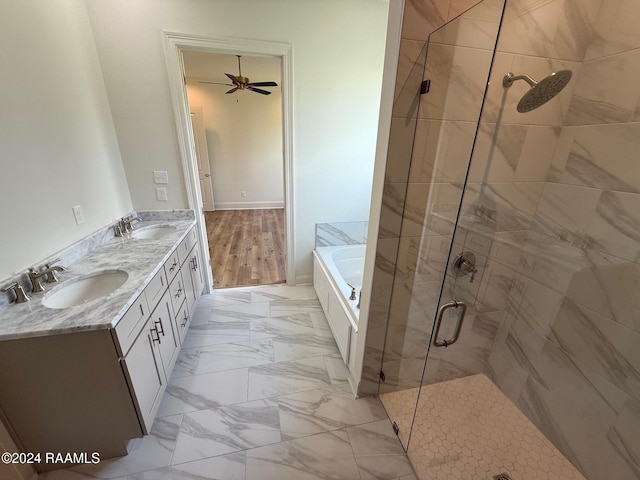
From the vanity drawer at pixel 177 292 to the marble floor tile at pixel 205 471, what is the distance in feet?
2.86

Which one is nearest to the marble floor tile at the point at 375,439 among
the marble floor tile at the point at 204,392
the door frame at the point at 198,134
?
the marble floor tile at the point at 204,392

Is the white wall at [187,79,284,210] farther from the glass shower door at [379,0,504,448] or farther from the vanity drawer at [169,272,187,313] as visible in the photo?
the glass shower door at [379,0,504,448]

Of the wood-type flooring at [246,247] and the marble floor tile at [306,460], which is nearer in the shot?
the marble floor tile at [306,460]

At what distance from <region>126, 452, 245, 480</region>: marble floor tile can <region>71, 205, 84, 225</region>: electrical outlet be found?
1.53 m

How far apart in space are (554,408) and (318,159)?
2.47 metres

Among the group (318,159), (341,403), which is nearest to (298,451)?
(341,403)

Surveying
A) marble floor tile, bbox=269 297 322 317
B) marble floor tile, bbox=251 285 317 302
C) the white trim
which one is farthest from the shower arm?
marble floor tile, bbox=251 285 317 302

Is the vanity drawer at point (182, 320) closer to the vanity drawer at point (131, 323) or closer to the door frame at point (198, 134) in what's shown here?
the vanity drawer at point (131, 323)

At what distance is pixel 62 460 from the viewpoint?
1241 millimetres

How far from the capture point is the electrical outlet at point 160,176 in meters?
2.27

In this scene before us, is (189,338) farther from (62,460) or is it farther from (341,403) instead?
(341,403)

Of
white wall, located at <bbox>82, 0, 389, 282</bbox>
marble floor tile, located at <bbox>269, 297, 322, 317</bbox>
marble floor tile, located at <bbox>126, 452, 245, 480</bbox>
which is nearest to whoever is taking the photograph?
marble floor tile, located at <bbox>126, 452, 245, 480</bbox>

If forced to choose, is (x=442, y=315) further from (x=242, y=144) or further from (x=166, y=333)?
(x=242, y=144)

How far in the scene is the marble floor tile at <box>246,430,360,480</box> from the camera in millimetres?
1254
